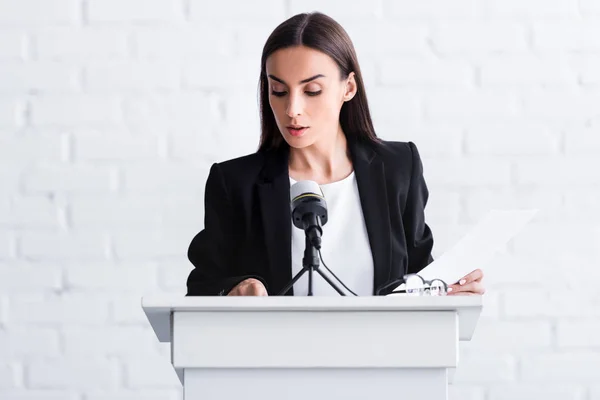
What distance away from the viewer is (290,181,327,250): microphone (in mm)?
1318

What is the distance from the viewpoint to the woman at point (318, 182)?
190 cm

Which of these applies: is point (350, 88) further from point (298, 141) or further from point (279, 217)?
point (279, 217)

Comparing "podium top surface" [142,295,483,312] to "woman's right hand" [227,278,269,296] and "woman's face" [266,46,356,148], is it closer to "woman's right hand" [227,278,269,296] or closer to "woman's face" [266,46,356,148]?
"woman's right hand" [227,278,269,296]

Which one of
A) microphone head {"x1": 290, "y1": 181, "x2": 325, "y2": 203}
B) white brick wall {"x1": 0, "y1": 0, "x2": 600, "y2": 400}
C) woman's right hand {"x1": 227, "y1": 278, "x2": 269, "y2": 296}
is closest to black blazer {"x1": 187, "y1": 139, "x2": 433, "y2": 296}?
white brick wall {"x1": 0, "y1": 0, "x2": 600, "y2": 400}

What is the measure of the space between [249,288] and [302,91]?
54 cm

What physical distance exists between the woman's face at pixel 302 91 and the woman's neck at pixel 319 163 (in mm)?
61

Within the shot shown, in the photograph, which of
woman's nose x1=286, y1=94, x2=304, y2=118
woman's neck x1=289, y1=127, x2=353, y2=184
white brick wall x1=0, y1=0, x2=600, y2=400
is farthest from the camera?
white brick wall x1=0, y1=0, x2=600, y2=400

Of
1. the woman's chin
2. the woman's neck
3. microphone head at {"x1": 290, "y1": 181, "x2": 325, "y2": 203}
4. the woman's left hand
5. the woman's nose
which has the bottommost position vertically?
the woman's left hand

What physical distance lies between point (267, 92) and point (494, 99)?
1.85ft

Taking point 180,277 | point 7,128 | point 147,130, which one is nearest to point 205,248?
point 180,277

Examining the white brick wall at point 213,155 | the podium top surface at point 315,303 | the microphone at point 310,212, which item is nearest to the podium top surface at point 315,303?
the podium top surface at point 315,303

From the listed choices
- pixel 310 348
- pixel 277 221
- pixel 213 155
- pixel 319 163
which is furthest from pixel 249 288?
pixel 213 155

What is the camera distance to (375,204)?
1.94 m

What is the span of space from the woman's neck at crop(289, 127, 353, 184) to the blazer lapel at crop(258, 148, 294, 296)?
0.12ft
